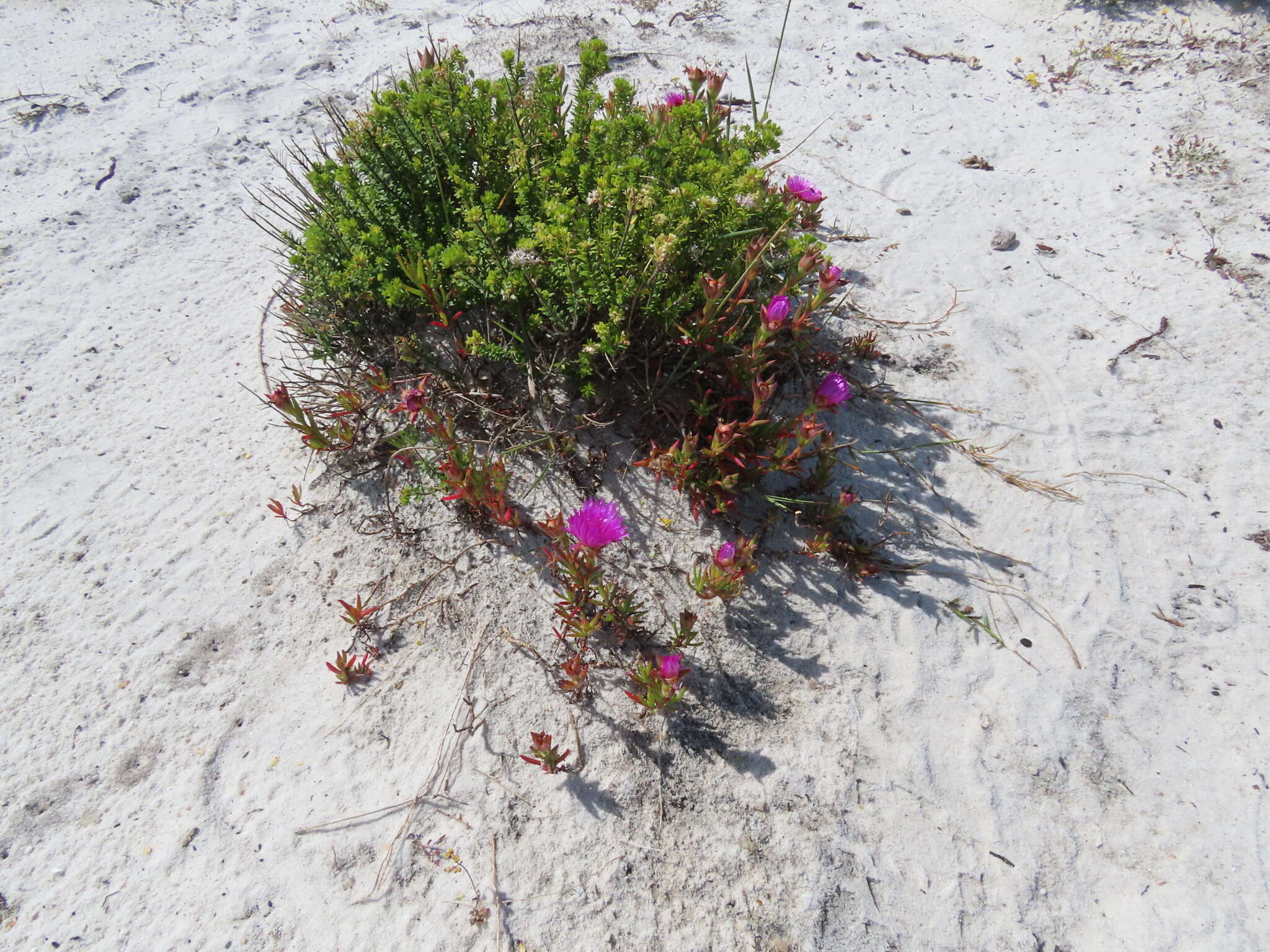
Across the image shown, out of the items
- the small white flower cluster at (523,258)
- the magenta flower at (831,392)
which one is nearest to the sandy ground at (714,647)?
the magenta flower at (831,392)

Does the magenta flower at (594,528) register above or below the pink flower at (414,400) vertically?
below

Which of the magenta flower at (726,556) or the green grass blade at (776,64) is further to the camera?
the green grass blade at (776,64)

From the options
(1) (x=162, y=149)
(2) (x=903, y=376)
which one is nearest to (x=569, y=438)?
(2) (x=903, y=376)

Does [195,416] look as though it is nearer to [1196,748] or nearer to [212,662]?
[212,662]

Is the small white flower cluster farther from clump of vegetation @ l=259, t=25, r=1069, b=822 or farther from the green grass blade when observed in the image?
the green grass blade

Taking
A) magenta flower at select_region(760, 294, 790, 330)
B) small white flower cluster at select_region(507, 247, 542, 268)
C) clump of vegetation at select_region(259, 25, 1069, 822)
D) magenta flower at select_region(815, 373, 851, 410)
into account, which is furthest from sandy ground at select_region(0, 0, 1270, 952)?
small white flower cluster at select_region(507, 247, 542, 268)

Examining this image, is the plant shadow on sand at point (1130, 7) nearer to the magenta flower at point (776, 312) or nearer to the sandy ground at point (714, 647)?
the sandy ground at point (714, 647)
